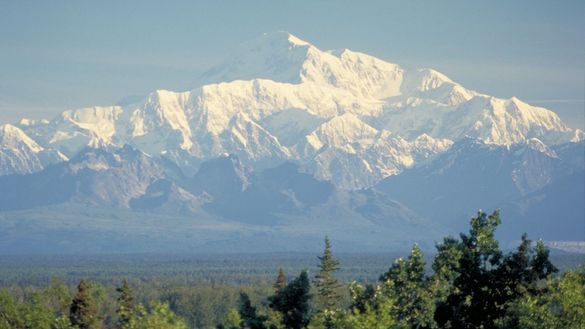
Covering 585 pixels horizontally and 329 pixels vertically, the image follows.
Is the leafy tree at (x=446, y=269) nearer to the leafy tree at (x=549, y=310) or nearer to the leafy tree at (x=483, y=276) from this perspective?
the leafy tree at (x=483, y=276)

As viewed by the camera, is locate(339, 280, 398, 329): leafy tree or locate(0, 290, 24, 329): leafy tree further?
locate(0, 290, 24, 329): leafy tree

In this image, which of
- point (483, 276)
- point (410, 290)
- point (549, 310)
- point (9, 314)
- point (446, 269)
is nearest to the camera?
point (549, 310)

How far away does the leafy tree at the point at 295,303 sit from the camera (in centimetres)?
8262

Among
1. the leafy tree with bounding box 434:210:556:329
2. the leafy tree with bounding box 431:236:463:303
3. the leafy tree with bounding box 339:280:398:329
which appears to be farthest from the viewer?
the leafy tree with bounding box 431:236:463:303

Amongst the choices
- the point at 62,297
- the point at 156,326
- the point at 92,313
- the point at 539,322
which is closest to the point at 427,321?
the point at 539,322

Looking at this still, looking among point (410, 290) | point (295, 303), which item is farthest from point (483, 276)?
point (295, 303)

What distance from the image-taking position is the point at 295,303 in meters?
83.1

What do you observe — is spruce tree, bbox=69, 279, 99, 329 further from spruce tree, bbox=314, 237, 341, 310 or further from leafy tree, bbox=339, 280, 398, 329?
leafy tree, bbox=339, 280, 398, 329

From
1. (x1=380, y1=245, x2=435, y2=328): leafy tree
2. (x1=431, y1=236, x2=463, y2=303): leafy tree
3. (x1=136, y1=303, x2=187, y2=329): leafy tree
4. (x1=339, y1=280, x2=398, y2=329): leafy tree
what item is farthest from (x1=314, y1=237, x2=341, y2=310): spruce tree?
(x1=136, y1=303, x2=187, y2=329): leafy tree

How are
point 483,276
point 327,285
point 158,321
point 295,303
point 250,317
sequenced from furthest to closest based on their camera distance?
point 327,285 → point 250,317 → point 295,303 → point 483,276 → point 158,321

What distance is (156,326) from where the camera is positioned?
70938mm

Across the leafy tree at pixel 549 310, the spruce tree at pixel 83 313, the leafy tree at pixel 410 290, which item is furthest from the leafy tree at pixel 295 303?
the spruce tree at pixel 83 313

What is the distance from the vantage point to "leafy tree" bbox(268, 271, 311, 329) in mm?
82625

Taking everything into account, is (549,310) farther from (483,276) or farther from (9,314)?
(9,314)
